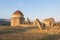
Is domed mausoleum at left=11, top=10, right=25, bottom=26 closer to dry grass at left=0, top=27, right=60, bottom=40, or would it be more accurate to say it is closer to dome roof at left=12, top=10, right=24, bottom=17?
dome roof at left=12, top=10, right=24, bottom=17

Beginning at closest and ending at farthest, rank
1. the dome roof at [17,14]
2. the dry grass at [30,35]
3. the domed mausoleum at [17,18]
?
the dry grass at [30,35] < the domed mausoleum at [17,18] < the dome roof at [17,14]

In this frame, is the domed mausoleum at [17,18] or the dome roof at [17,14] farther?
the dome roof at [17,14]

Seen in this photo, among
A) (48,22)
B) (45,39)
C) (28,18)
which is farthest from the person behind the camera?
(28,18)

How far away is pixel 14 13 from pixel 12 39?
42.6 m

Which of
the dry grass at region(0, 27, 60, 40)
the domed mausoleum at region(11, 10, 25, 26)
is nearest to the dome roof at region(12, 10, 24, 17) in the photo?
the domed mausoleum at region(11, 10, 25, 26)

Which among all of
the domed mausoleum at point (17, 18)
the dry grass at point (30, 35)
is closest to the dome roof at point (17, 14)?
the domed mausoleum at point (17, 18)

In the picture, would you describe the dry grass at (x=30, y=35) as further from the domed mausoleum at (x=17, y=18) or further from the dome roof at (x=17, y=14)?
the dome roof at (x=17, y=14)

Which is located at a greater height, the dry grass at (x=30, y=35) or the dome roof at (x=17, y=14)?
the dome roof at (x=17, y=14)

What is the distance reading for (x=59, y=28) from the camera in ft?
107

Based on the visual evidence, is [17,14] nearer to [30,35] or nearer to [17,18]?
[17,18]

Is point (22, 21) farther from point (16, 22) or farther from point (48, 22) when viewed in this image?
point (48, 22)

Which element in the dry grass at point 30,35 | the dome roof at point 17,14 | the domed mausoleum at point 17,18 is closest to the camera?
the dry grass at point 30,35

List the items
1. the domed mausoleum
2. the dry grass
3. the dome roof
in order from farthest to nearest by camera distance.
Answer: the dome roof < the domed mausoleum < the dry grass

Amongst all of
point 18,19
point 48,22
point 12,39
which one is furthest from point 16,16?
point 12,39
